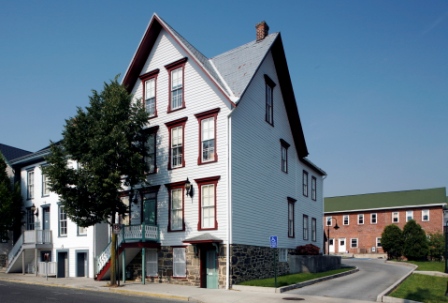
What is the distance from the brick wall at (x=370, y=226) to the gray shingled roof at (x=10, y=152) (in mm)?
39475

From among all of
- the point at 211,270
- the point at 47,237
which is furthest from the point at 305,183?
the point at 47,237

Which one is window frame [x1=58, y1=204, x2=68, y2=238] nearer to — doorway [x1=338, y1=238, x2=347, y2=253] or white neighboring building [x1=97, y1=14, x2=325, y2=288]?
white neighboring building [x1=97, y1=14, x2=325, y2=288]

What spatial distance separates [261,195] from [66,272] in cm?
1489

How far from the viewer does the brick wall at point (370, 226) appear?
5916cm

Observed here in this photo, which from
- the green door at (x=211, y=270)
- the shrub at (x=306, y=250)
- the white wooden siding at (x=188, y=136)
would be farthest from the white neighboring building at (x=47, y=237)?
the shrub at (x=306, y=250)

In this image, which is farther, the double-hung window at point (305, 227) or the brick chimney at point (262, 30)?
the double-hung window at point (305, 227)

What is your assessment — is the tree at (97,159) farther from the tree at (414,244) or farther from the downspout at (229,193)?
the tree at (414,244)

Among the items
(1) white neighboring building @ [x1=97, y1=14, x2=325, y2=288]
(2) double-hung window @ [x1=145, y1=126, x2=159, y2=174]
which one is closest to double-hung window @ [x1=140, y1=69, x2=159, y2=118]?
(1) white neighboring building @ [x1=97, y1=14, x2=325, y2=288]

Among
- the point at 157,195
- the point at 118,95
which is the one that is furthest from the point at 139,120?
the point at 157,195

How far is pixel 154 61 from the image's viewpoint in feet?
91.8

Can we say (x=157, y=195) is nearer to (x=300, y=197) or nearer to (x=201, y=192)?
(x=201, y=192)

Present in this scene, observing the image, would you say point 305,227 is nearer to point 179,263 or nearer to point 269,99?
point 269,99

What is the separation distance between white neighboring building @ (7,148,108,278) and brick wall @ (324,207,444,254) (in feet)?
127

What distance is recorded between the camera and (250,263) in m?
24.3
